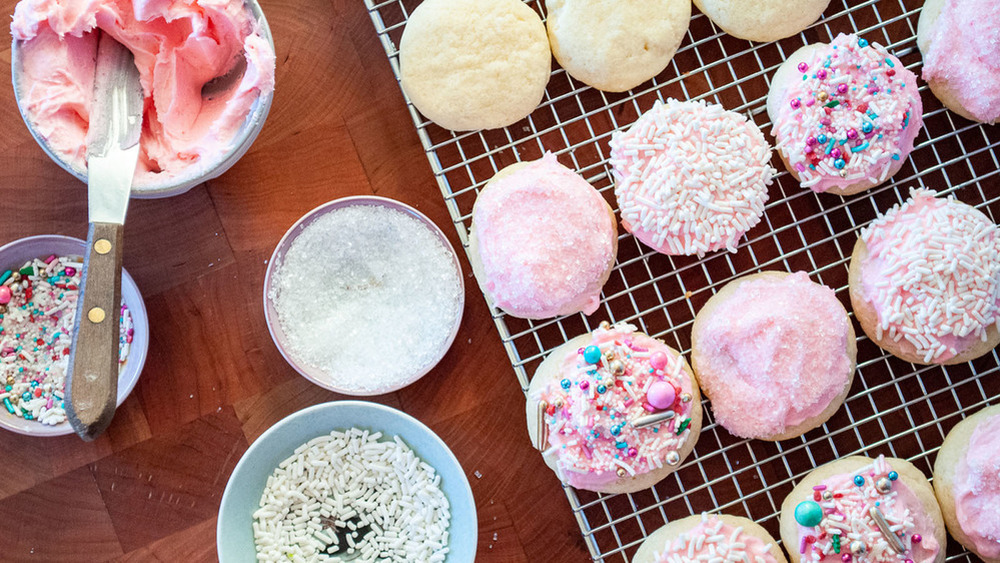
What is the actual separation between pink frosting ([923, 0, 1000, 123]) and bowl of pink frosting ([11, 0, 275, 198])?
45.0 inches

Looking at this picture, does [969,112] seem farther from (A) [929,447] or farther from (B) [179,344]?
(B) [179,344]

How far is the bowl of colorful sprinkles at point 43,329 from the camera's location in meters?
1.49

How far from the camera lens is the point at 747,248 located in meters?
1.53

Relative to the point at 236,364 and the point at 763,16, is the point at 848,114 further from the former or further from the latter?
the point at 236,364

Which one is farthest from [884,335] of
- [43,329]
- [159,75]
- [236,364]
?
[43,329]

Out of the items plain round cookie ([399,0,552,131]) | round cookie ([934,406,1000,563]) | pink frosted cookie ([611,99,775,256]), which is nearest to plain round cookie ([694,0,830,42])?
pink frosted cookie ([611,99,775,256])

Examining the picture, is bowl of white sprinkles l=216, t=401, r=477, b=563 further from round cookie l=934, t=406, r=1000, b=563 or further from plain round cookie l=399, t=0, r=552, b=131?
round cookie l=934, t=406, r=1000, b=563

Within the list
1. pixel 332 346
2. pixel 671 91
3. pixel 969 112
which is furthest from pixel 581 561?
pixel 969 112

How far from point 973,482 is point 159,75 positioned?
4.94 feet

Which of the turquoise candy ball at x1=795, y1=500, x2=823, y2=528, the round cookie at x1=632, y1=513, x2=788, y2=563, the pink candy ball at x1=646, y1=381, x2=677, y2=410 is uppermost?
the pink candy ball at x1=646, y1=381, x2=677, y2=410

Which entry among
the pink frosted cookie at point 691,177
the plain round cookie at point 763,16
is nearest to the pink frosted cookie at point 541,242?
the pink frosted cookie at point 691,177

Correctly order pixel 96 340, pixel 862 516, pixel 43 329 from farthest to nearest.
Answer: pixel 43 329
pixel 862 516
pixel 96 340

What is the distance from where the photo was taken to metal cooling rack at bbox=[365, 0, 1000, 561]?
152cm

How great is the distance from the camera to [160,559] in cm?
155
